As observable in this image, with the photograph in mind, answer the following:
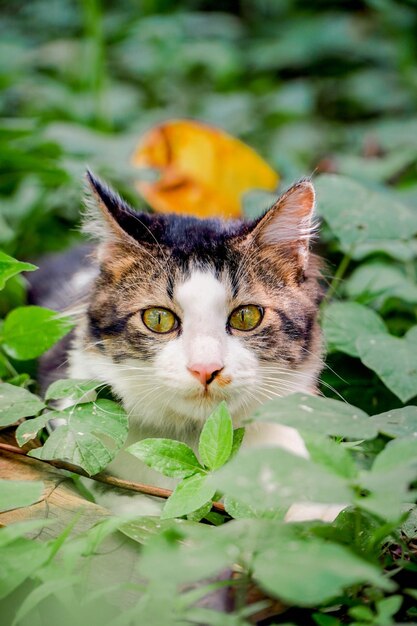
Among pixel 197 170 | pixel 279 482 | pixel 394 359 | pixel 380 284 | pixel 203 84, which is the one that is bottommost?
pixel 203 84

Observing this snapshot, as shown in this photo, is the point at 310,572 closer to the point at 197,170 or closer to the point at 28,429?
the point at 28,429

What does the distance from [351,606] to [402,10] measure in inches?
188

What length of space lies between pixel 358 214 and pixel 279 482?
131 cm

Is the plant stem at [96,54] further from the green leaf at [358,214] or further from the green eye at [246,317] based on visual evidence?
the green eye at [246,317]

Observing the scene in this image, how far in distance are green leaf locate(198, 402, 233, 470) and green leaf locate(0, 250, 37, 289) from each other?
1.75 feet

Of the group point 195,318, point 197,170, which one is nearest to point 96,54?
point 197,170

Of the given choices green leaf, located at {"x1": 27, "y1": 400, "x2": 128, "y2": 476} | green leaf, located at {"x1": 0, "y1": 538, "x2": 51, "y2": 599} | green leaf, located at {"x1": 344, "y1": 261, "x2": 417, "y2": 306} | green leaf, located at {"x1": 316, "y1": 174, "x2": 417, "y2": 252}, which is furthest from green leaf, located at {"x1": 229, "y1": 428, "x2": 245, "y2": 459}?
green leaf, located at {"x1": 344, "y1": 261, "x2": 417, "y2": 306}

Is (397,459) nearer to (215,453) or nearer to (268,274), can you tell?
(215,453)

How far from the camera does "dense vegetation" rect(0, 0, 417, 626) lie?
104cm

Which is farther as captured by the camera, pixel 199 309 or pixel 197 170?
pixel 197 170

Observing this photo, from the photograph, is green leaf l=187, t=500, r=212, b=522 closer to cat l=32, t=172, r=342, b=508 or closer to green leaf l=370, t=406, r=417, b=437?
cat l=32, t=172, r=342, b=508

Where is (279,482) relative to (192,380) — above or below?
above

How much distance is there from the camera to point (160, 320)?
1.71 m

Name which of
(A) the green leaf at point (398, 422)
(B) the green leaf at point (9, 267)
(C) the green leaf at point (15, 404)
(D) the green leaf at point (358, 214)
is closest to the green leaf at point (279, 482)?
(A) the green leaf at point (398, 422)
